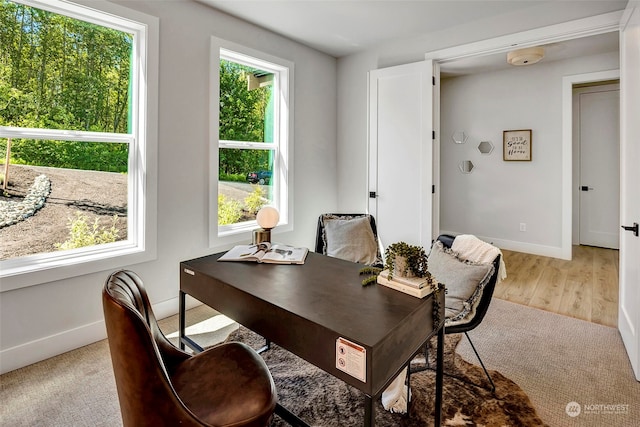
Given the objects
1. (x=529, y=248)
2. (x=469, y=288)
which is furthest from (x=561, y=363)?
(x=529, y=248)

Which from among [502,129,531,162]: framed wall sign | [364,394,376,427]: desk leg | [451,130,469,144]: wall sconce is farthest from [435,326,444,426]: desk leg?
[451,130,469,144]: wall sconce

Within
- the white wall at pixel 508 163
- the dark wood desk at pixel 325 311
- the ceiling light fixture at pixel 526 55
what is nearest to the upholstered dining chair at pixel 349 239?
the dark wood desk at pixel 325 311

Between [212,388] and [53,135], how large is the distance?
213cm

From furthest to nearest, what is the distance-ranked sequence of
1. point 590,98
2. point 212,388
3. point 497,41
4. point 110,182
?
point 590,98
point 497,41
point 110,182
point 212,388

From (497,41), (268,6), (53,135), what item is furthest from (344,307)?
(497,41)

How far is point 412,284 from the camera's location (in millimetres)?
1394

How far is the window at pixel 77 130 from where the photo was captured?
2170 mm

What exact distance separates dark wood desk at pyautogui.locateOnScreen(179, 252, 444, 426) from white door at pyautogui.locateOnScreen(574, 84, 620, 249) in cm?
531

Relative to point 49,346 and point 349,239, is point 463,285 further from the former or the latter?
point 49,346

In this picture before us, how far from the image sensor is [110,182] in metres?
2.61

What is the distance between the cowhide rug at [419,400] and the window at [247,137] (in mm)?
1716

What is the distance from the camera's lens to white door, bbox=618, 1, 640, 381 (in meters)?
2.10

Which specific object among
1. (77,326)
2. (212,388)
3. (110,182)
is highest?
(110,182)

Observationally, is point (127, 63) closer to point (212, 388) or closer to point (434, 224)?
point (212, 388)
